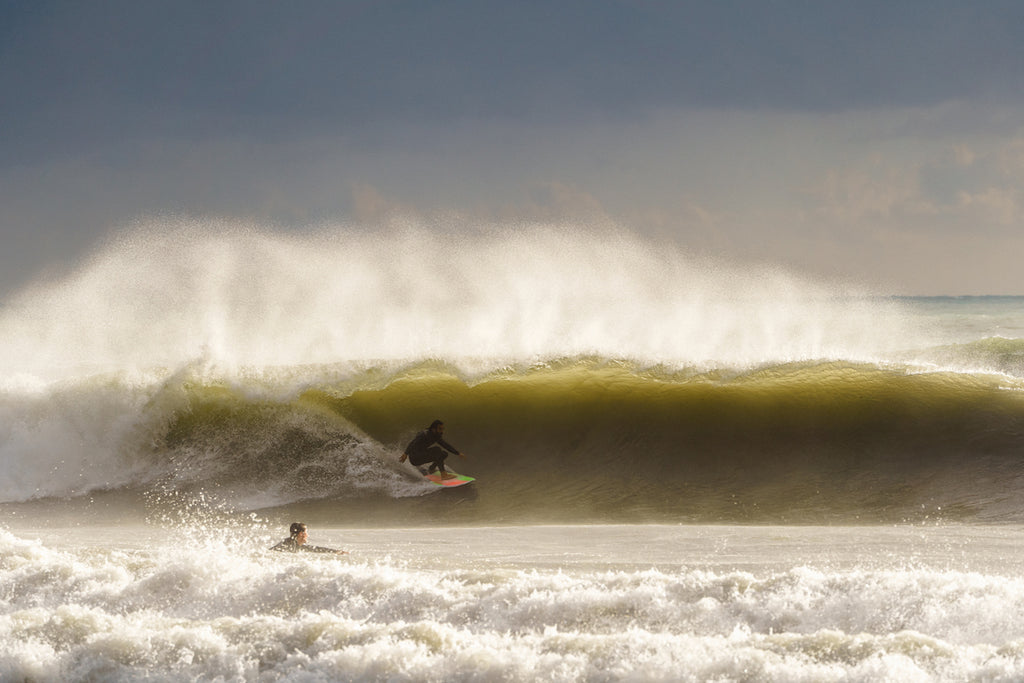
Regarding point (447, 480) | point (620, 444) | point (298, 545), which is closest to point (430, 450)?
point (447, 480)

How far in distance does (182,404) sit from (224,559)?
6.83m

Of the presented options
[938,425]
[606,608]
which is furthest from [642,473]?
[606,608]

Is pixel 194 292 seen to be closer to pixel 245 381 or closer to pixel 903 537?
pixel 245 381

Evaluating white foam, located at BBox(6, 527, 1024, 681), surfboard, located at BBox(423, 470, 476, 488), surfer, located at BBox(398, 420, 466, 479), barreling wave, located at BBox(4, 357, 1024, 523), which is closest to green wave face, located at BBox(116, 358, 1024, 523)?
barreling wave, located at BBox(4, 357, 1024, 523)

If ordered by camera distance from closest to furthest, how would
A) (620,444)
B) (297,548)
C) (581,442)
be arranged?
1. (297,548)
2. (620,444)
3. (581,442)

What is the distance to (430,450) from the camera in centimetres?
1113

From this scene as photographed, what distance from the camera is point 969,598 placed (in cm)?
541

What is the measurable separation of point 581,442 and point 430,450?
2.15 metres

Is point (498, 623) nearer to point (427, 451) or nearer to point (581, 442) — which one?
point (427, 451)

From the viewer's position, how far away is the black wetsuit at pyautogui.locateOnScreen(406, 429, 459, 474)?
430 inches

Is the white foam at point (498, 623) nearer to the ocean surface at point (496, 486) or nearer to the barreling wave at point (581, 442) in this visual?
the ocean surface at point (496, 486)

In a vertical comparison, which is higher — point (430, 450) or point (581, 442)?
point (581, 442)

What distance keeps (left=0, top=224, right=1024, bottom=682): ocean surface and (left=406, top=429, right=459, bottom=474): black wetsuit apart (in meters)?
0.28

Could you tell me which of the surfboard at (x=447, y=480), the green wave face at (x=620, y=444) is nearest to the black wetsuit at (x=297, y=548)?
the green wave face at (x=620, y=444)
